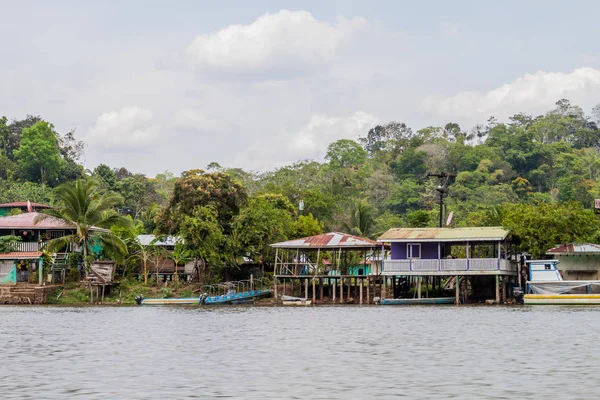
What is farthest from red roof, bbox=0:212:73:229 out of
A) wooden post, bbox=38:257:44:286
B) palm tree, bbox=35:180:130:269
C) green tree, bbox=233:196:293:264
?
green tree, bbox=233:196:293:264

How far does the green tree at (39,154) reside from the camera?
9462cm

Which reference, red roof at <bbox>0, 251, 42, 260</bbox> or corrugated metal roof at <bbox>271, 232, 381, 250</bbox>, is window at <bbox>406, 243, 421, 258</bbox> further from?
red roof at <bbox>0, 251, 42, 260</bbox>

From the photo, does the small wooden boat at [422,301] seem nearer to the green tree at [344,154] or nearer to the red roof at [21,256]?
the red roof at [21,256]

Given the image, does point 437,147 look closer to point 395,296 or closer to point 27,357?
point 395,296

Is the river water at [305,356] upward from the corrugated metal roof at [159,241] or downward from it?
downward

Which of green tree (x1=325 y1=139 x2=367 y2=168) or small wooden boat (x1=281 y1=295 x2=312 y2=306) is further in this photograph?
green tree (x1=325 y1=139 x2=367 y2=168)

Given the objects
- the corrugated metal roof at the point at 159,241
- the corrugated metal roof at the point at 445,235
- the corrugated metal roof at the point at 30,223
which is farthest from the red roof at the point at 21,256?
the corrugated metal roof at the point at 445,235

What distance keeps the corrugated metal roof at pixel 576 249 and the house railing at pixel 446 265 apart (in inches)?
116

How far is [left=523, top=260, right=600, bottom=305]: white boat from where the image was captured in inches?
1954

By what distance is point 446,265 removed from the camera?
52031 mm

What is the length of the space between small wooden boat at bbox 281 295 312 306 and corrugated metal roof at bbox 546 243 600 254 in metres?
14.9

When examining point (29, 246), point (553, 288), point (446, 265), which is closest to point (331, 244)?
point (446, 265)

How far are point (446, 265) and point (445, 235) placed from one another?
180 cm

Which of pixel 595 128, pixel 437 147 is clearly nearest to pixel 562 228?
pixel 437 147
